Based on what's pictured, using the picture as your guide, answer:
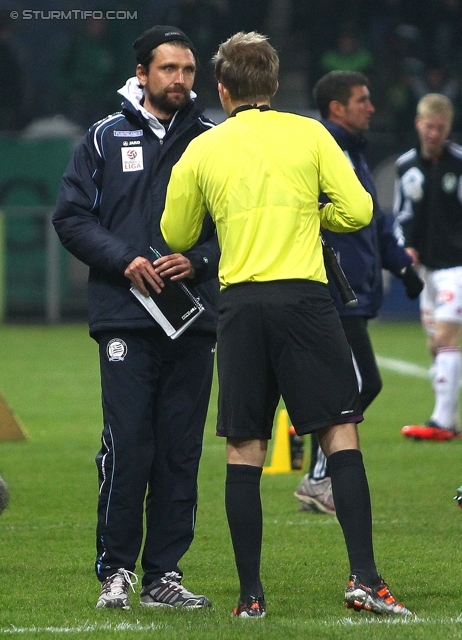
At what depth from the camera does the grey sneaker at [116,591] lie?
15.6 feet

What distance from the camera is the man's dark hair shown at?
274 inches

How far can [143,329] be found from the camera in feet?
15.9

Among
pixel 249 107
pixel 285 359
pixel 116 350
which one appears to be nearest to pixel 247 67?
pixel 249 107

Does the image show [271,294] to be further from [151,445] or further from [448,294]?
[448,294]

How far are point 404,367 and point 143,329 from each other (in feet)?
33.9

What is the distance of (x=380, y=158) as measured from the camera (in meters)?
22.5

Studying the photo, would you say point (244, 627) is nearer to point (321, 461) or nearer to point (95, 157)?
point (95, 157)

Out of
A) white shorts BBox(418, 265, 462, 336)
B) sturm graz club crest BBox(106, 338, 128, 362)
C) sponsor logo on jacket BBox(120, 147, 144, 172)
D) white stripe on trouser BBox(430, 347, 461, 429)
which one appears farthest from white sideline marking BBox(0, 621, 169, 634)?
white shorts BBox(418, 265, 462, 336)

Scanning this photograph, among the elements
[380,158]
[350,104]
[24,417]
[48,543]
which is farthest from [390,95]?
[48,543]

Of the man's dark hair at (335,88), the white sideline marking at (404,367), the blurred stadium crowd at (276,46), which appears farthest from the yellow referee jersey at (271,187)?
the blurred stadium crowd at (276,46)

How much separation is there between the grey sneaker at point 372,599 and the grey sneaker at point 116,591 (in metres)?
0.86

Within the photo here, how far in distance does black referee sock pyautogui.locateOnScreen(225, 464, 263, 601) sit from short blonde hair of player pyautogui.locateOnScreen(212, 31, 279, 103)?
133 centimetres

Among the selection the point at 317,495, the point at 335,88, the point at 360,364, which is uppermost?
the point at 335,88

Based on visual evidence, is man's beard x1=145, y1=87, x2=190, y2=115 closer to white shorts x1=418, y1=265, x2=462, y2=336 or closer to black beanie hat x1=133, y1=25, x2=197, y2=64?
black beanie hat x1=133, y1=25, x2=197, y2=64
